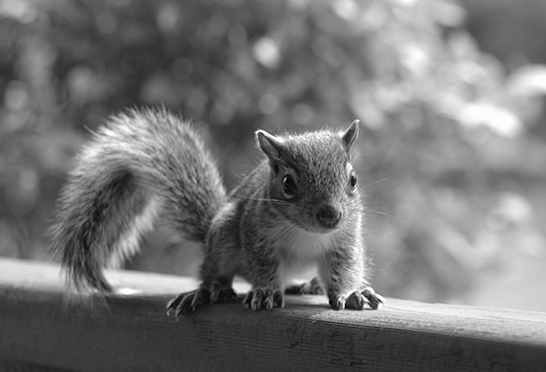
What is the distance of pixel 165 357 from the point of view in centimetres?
115

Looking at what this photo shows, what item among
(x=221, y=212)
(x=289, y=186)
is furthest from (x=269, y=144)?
(x=221, y=212)

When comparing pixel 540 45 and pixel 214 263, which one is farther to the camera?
pixel 540 45

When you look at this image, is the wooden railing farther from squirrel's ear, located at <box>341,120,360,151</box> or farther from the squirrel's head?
squirrel's ear, located at <box>341,120,360,151</box>

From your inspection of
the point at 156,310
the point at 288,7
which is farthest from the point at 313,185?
the point at 288,7

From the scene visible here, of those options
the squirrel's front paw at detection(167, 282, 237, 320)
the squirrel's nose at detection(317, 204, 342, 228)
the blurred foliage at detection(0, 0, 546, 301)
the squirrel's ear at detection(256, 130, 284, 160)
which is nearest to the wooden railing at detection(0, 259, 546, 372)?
the squirrel's front paw at detection(167, 282, 237, 320)

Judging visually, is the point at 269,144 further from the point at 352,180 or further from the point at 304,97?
the point at 304,97

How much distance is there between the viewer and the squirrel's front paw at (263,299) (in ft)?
3.67

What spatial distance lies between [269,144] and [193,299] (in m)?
0.29

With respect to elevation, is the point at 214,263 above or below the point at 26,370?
above

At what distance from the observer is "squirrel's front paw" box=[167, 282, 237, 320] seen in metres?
1.16

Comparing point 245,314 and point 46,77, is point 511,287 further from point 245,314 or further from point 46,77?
point 245,314

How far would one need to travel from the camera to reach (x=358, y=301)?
1115mm

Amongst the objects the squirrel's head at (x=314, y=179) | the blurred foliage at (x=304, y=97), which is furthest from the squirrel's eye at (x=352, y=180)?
the blurred foliage at (x=304, y=97)

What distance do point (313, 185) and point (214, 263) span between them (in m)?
0.28
